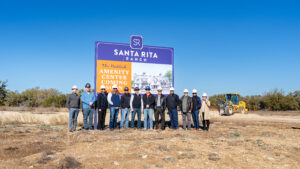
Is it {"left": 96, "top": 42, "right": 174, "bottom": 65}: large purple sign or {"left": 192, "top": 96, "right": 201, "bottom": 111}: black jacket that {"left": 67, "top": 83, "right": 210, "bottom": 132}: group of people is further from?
{"left": 96, "top": 42, "right": 174, "bottom": 65}: large purple sign

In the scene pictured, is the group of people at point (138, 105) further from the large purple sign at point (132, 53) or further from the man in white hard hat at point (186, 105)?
the large purple sign at point (132, 53)

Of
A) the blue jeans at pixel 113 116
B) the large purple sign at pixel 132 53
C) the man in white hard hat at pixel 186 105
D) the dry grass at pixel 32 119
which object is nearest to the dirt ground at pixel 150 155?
the blue jeans at pixel 113 116

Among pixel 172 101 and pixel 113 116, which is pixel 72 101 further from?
pixel 172 101

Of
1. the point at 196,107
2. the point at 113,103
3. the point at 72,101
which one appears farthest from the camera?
the point at 196,107

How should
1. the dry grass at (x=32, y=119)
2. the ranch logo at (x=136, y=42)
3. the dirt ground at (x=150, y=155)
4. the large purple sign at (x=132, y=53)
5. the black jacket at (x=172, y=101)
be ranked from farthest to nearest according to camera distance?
the dry grass at (x=32, y=119) < the ranch logo at (x=136, y=42) < the large purple sign at (x=132, y=53) < the black jacket at (x=172, y=101) < the dirt ground at (x=150, y=155)

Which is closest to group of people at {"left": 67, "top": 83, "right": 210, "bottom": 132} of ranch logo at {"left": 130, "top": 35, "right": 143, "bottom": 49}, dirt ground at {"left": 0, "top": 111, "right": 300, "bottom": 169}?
ranch logo at {"left": 130, "top": 35, "right": 143, "bottom": 49}

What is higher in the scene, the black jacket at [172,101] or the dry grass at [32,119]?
the black jacket at [172,101]

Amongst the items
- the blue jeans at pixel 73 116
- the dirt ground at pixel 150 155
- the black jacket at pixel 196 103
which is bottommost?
the dirt ground at pixel 150 155

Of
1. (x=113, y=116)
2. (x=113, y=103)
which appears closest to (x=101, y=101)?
(x=113, y=103)

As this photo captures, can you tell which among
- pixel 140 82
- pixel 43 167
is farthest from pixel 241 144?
pixel 140 82

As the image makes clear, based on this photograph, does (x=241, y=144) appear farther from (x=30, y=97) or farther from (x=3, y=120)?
(x=30, y=97)

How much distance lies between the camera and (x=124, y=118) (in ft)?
37.2

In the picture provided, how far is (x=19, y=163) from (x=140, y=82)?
781cm

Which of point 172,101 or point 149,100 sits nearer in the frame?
point 149,100
